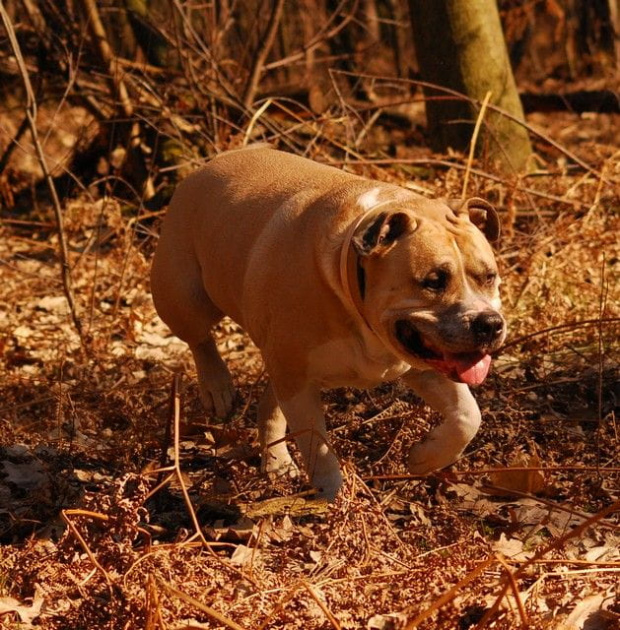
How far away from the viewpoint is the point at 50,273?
9.09 meters

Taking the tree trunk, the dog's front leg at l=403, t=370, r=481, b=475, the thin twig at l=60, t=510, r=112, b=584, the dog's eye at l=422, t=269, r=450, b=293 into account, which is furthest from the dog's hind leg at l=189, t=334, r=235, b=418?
the tree trunk

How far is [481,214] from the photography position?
484 cm

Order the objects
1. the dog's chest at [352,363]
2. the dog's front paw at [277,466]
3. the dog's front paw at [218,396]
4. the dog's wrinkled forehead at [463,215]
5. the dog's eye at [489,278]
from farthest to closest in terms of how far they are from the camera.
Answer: the dog's front paw at [218,396], the dog's front paw at [277,466], the dog's chest at [352,363], the dog's wrinkled forehead at [463,215], the dog's eye at [489,278]

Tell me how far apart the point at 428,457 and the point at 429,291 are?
2.66 ft

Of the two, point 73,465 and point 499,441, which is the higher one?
point 73,465

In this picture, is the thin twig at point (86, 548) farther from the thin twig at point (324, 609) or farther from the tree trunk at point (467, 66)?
the tree trunk at point (467, 66)

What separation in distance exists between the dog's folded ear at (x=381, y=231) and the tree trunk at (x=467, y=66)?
446 cm

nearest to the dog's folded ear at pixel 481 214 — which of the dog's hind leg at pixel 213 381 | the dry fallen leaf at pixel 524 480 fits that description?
the dry fallen leaf at pixel 524 480

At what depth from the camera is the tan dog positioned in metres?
4.31

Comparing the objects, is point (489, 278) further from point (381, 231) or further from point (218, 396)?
point (218, 396)

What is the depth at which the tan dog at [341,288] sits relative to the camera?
4.31 meters

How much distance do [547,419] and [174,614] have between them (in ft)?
8.96

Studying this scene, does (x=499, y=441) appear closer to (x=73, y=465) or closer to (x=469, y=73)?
(x=73, y=465)

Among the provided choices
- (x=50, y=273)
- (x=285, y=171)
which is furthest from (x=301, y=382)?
(x=50, y=273)
